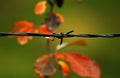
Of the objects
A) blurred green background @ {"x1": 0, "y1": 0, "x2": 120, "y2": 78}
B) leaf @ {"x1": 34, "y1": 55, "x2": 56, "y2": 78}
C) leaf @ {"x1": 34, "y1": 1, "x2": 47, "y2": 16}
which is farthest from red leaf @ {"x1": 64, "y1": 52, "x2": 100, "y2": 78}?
blurred green background @ {"x1": 0, "y1": 0, "x2": 120, "y2": 78}

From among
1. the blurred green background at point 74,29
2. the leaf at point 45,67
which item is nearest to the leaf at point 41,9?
the leaf at point 45,67

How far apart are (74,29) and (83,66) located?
1891mm

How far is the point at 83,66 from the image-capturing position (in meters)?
1.17

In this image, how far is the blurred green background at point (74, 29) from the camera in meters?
2.66

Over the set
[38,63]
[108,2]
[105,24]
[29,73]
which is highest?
[108,2]

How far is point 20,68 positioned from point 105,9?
1191mm

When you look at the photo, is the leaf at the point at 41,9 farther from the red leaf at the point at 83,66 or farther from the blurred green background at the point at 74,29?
the blurred green background at the point at 74,29

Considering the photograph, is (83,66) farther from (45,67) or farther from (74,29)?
(74,29)

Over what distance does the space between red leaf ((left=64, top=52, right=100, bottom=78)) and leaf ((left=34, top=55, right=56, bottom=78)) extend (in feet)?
0.20

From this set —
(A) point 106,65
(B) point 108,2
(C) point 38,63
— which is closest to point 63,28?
(A) point 106,65

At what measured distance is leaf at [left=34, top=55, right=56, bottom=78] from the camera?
1152 millimetres

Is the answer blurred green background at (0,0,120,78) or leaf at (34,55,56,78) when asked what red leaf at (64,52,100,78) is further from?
blurred green background at (0,0,120,78)

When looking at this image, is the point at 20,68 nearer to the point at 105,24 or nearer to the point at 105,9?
the point at 105,24

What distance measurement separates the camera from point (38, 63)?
117cm
